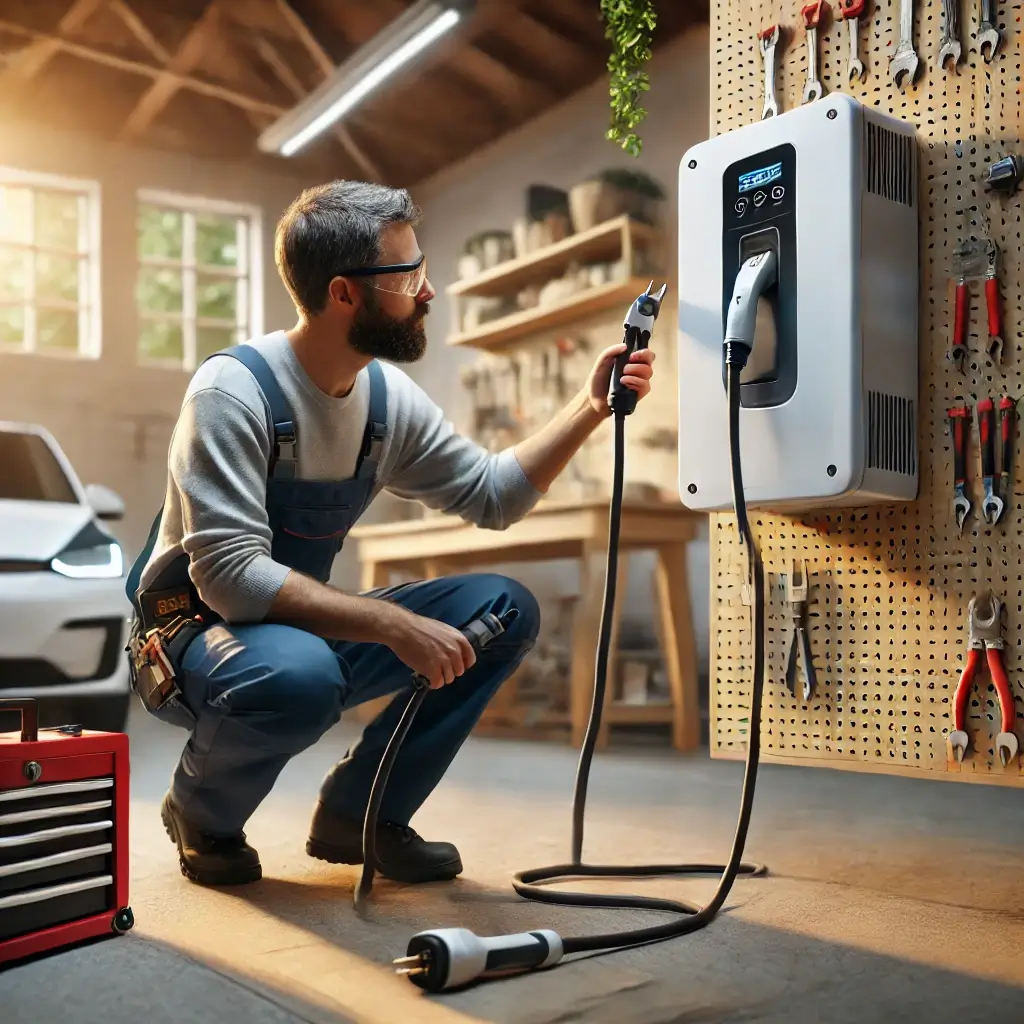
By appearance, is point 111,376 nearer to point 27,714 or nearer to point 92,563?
point 92,563

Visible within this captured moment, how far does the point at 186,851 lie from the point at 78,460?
4.70 m

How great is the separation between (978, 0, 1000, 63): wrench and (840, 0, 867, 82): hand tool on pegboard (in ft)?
0.61

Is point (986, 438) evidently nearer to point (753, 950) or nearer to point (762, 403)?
point (762, 403)

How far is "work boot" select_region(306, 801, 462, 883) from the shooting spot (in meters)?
1.76

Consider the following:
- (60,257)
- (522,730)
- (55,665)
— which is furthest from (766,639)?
(60,257)

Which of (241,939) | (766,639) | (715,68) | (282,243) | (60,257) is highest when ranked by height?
(60,257)

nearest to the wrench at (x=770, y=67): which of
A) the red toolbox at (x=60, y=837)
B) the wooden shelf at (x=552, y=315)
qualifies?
the red toolbox at (x=60, y=837)

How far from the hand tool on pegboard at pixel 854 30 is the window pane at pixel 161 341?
5.17m

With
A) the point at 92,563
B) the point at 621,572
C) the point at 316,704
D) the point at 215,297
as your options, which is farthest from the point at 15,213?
the point at 316,704

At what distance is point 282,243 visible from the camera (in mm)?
1805

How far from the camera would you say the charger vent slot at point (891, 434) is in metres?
1.64

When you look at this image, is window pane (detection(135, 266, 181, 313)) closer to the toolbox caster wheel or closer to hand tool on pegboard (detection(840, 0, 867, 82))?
hand tool on pegboard (detection(840, 0, 867, 82))

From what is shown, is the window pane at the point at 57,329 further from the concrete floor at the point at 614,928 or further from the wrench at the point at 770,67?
the wrench at the point at 770,67

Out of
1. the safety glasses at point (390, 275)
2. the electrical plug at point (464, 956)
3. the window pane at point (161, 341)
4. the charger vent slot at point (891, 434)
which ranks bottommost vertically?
the electrical plug at point (464, 956)
